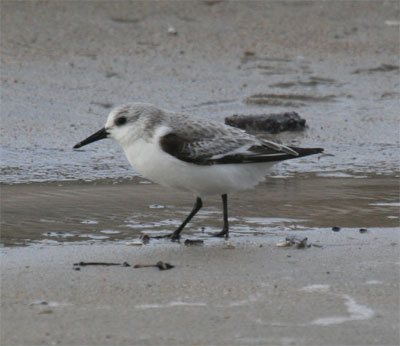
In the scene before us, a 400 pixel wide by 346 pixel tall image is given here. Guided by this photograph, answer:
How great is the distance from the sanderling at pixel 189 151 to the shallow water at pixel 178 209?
0.36 meters

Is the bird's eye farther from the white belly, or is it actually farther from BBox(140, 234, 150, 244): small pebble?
BBox(140, 234, 150, 244): small pebble

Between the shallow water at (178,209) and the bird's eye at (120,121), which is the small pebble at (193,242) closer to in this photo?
the shallow water at (178,209)

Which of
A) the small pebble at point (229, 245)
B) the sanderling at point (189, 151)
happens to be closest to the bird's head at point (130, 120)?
the sanderling at point (189, 151)

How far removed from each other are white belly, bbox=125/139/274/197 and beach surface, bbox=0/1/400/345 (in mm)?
344

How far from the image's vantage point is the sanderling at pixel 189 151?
17.9 ft

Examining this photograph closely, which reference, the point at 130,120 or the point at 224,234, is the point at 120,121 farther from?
the point at 224,234

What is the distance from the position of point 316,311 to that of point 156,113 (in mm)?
2008

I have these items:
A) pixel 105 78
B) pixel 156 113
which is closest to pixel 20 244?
pixel 156 113

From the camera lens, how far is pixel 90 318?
3900mm

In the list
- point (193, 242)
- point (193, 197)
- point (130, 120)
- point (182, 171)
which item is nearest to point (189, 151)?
point (182, 171)

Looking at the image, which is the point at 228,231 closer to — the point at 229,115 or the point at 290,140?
the point at 290,140

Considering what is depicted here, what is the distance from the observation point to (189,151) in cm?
547

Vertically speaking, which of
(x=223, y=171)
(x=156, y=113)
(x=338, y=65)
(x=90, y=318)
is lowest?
(x=90, y=318)

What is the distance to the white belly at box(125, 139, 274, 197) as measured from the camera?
5.43 meters
